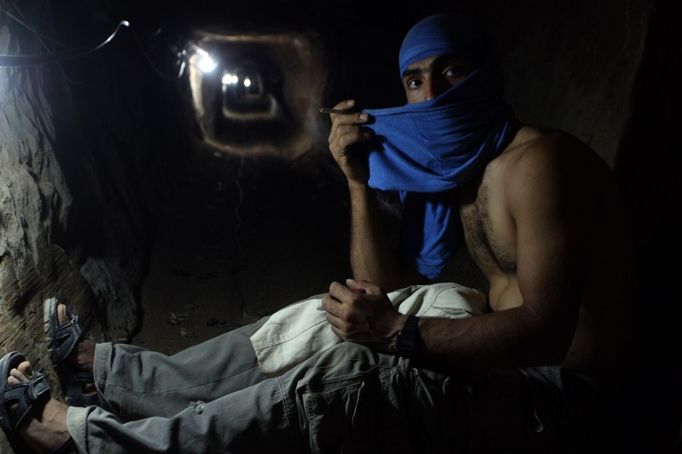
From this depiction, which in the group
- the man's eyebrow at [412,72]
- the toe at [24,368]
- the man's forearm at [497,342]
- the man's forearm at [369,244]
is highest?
the man's eyebrow at [412,72]

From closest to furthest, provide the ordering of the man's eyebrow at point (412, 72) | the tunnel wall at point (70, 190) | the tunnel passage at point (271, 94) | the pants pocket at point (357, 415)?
the pants pocket at point (357, 415)
the man's eyebrow at point (412, 72)
the tunnel wall at point (70, 190)
the tunnel passage at point (271, 94)

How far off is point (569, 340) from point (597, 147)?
191cm

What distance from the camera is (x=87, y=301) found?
11.4ft

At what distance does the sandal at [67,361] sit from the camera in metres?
2.31

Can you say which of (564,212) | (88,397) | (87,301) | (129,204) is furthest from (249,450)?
(129,204)

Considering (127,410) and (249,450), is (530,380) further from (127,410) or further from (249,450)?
(127,410)

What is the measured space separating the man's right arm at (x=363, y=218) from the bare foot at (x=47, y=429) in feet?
5.15

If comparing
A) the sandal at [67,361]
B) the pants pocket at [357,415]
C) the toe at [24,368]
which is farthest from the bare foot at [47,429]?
the pants pocket at [357,415]

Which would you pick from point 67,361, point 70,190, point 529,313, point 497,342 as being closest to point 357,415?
point 497,342

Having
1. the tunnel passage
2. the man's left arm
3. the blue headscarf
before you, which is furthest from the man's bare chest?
the tunnel passage

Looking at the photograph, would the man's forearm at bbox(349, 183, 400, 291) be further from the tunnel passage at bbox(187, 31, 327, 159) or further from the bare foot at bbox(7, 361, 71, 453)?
the tunnel passage at bbox(187, 31, 327, 159)

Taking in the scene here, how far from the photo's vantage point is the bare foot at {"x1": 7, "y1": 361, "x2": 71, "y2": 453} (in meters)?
1.88

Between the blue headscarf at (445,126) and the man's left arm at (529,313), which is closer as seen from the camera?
the man's left arm at (529,313)

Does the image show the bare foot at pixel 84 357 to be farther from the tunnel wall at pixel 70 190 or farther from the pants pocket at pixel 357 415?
the pants pocket at pixel 357 415
